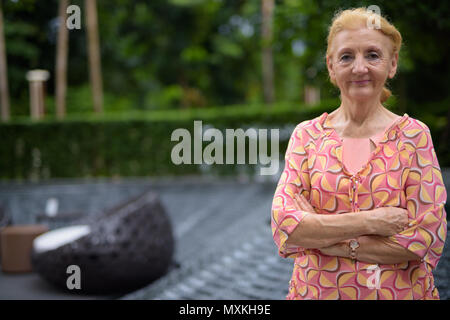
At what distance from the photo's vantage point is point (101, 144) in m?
19.3

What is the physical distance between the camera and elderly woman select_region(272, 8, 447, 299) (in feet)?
5.58

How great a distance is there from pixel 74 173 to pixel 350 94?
18.0m

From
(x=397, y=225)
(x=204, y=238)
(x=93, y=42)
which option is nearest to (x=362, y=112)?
(x=397, y=225)

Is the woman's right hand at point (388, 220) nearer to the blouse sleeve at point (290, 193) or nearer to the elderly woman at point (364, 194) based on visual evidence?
the elderly woman at point (364, 194)

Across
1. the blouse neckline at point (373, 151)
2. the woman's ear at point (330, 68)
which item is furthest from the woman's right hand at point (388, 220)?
the woman's ear at point (330, 68)

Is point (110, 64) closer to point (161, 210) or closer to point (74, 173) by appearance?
point (74, 173)

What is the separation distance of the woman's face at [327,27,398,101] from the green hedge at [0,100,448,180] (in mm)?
16662

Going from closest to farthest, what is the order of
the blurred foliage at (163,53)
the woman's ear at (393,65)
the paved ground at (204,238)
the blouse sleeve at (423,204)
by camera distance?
the blouse sleeve at (423,204) → the woman's ear at (393,65) → the paved ground at (204,238) → the blurred foliage at (163,53)

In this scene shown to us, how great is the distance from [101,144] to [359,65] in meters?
18.1

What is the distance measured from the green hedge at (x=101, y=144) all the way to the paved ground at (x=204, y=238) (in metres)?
1.02

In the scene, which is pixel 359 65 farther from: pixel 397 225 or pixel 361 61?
pixel 397 225

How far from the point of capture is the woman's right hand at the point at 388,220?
169 centimetres

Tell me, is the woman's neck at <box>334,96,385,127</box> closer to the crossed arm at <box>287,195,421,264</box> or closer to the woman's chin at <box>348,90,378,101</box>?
the woman's chin at <box>348,90,378,101</box>
